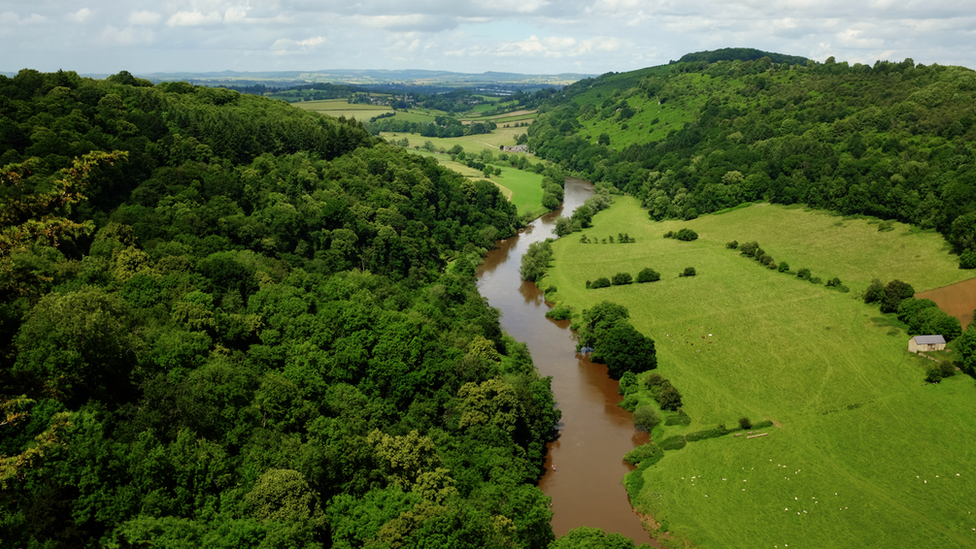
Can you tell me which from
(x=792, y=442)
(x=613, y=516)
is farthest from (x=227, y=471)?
(x=792, y=442)

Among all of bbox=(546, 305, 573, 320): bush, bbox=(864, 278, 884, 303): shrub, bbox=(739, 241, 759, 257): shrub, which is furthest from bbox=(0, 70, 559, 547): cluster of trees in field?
bbox=(739, 241, 759, 257): shrub

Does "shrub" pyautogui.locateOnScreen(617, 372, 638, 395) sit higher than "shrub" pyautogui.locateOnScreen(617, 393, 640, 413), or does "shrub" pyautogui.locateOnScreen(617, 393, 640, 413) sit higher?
"shrub" pyautogui.locateOnScreen(617, 372, 638, 395)

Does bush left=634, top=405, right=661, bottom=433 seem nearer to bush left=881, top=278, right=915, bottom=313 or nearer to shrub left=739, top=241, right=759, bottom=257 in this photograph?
bush left=881, top=278, right=915, bottom=313

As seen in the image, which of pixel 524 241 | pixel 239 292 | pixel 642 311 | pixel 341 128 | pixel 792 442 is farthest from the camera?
pixel 524 241

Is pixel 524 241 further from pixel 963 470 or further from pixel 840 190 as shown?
pixel 963 470

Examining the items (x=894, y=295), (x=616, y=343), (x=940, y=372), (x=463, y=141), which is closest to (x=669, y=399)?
(x=616, y=343)

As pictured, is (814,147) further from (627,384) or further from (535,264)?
(627,384)
